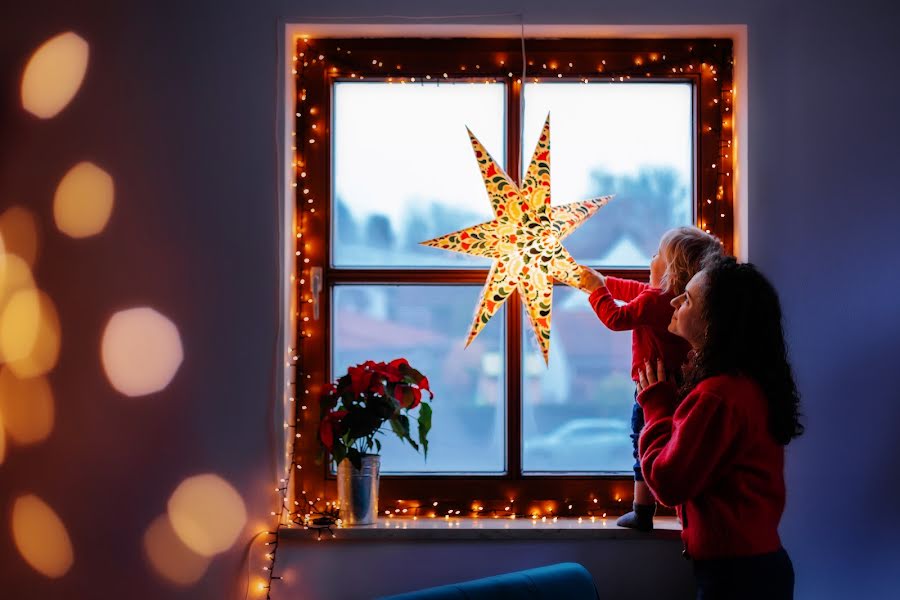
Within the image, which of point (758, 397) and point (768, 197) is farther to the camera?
point (768, 197)

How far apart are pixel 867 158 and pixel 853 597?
4.45 ft

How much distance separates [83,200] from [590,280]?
1615 mm

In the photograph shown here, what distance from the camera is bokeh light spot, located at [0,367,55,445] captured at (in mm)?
2748

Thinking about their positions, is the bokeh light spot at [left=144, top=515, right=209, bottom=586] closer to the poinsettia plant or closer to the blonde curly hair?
the poinsettia plant

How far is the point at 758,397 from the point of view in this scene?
198 centimetres

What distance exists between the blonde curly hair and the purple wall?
Answer: 0.33 metres

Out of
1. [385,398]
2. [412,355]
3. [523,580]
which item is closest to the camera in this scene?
[523,580]

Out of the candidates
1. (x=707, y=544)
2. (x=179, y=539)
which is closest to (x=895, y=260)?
(x=707, y=544)

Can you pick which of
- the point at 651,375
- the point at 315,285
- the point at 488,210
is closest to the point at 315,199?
the point at 315,285

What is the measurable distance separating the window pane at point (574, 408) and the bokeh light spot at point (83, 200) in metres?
1.40

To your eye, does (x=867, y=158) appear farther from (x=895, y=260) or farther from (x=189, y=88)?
(x=189, y=88)

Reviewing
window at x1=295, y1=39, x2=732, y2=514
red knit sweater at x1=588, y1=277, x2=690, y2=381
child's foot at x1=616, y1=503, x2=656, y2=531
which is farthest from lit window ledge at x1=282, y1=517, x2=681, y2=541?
red knit sweater at x1=588, y1=277, x2=690, y2=381

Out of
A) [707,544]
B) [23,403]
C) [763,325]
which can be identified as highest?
[763,325]

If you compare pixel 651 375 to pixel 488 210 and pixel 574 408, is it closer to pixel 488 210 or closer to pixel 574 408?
pixel 574 408
